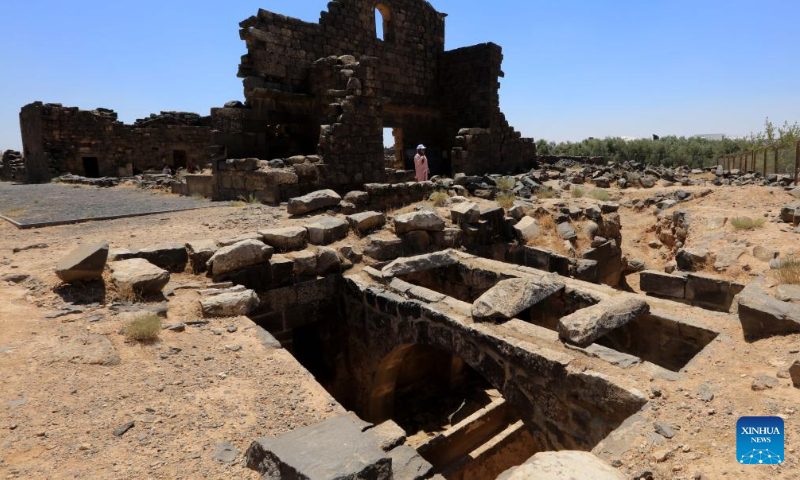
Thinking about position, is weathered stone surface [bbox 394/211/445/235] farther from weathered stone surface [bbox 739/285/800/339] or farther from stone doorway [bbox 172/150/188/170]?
stone doorway [bbox 172/150/188/170]

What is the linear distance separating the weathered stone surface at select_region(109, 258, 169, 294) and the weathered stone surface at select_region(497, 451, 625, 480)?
154 inches

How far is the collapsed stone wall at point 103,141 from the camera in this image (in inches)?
808

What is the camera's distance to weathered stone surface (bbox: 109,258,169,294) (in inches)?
187

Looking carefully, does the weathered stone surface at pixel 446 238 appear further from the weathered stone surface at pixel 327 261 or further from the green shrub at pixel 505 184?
the green shrub at pixel 505 184

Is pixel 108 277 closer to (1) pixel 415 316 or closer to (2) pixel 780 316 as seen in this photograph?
(1) pixel 415 316

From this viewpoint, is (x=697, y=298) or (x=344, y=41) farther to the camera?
(x=344, y=41)

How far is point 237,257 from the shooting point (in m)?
5.70

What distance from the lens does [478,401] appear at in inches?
305

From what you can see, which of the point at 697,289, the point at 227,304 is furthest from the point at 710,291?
the point at 227,304

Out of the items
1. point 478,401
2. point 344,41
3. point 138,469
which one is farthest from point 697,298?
point 344,41

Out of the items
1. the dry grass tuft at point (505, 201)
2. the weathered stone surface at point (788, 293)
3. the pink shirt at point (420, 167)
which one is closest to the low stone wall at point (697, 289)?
the weathered stone surface at point (788, 293)

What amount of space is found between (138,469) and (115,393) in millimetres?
857

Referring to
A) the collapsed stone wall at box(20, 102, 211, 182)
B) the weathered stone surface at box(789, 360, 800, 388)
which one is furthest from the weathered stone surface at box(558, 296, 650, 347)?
the collapsed stone wall at box(20, 102, 211, 182)

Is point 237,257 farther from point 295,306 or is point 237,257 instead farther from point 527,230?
point 527,230
